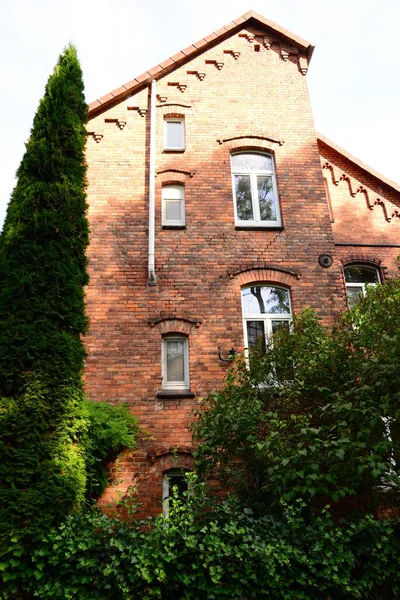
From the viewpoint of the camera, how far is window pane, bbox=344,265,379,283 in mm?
11867


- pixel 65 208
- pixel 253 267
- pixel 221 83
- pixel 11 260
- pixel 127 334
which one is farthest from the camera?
pixel 221 83

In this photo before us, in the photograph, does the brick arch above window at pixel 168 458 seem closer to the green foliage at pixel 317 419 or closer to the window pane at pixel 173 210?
the green foliage at pixel 317 419

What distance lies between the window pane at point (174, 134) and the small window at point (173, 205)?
1.19 m

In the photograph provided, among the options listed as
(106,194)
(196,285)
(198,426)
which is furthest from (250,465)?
(106,194)

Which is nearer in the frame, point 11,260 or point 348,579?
point 348,579

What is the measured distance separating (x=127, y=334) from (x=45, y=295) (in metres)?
2.54

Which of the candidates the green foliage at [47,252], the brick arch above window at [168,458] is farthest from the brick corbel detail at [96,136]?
the brick arch above window at [168,458]

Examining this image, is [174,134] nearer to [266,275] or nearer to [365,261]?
[266,275]

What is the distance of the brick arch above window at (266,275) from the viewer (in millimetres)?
10430

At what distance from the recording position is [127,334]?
980 centimetres

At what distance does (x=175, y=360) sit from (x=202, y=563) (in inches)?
179

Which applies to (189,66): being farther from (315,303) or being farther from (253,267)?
(315,303)

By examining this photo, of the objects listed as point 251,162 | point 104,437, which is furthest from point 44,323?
point 251,162

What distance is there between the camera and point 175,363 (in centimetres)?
984
